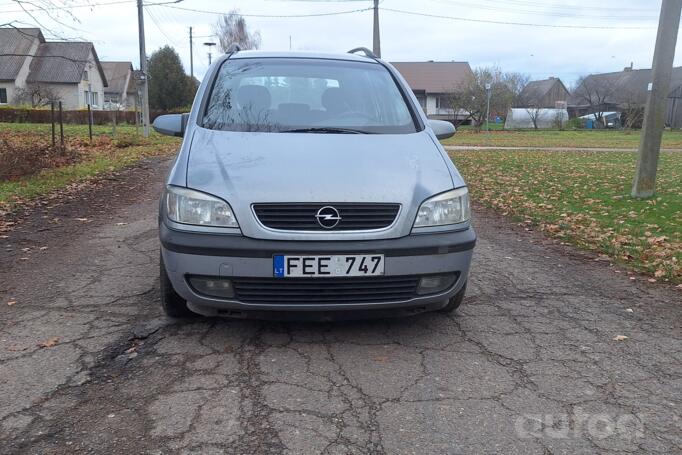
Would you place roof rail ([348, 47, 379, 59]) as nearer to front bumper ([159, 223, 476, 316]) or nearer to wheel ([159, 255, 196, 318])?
front bumper ([159, 223, 476, 316])

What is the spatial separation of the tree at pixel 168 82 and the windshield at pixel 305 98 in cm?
4763

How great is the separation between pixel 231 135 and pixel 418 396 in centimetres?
196

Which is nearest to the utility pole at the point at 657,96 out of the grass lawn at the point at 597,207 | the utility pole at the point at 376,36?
the grass lawn at the point at 597,207

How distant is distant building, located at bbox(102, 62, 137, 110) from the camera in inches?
2805

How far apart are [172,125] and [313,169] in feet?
5.48

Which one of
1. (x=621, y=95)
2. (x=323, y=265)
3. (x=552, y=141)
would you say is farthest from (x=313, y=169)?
(x=621, y=95)

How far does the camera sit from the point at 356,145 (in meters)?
3.62

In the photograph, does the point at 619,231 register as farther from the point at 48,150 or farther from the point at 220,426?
the point at 48,150

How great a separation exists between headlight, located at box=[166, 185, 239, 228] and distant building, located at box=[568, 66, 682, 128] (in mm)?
44512

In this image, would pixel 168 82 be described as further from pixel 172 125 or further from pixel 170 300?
pixel 170 300

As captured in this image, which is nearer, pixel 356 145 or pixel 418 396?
pixel 418 396

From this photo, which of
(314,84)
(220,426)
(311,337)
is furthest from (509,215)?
(220,426)

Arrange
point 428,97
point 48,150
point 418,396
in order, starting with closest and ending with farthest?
point 418,396 < point 48,150 < point 428,97

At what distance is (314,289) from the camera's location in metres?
3.07
